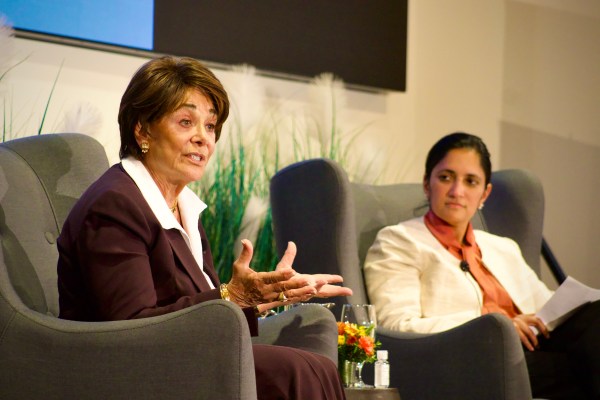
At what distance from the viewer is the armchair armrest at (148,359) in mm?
1884

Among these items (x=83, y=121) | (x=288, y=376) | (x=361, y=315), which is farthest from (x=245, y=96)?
(x=288, y=376)

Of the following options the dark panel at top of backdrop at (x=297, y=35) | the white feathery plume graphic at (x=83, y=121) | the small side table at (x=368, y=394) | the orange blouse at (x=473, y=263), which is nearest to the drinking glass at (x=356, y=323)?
the small side table at (x=368, y=394)

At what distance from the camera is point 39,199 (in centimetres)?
248

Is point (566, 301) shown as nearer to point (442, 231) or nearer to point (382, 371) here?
point (442, 231)

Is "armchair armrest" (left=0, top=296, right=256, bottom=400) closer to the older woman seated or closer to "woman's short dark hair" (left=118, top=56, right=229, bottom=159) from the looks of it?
the older woman seated

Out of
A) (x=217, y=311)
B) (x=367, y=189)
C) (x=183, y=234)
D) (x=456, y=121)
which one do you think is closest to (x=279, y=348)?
(x=217, y=311)

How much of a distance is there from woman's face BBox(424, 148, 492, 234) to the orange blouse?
0.04 m

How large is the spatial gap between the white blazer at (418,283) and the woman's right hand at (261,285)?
3.96 ft

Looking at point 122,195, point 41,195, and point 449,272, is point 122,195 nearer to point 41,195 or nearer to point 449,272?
point 41,195

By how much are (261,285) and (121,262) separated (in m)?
0.31

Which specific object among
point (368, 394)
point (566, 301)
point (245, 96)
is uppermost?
point (245, 96)

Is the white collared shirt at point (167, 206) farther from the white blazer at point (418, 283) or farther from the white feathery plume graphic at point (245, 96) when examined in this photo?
the white feathery plume graphic at point (245, 96)

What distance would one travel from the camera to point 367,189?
3.67 meters

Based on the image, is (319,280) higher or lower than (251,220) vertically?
higher
